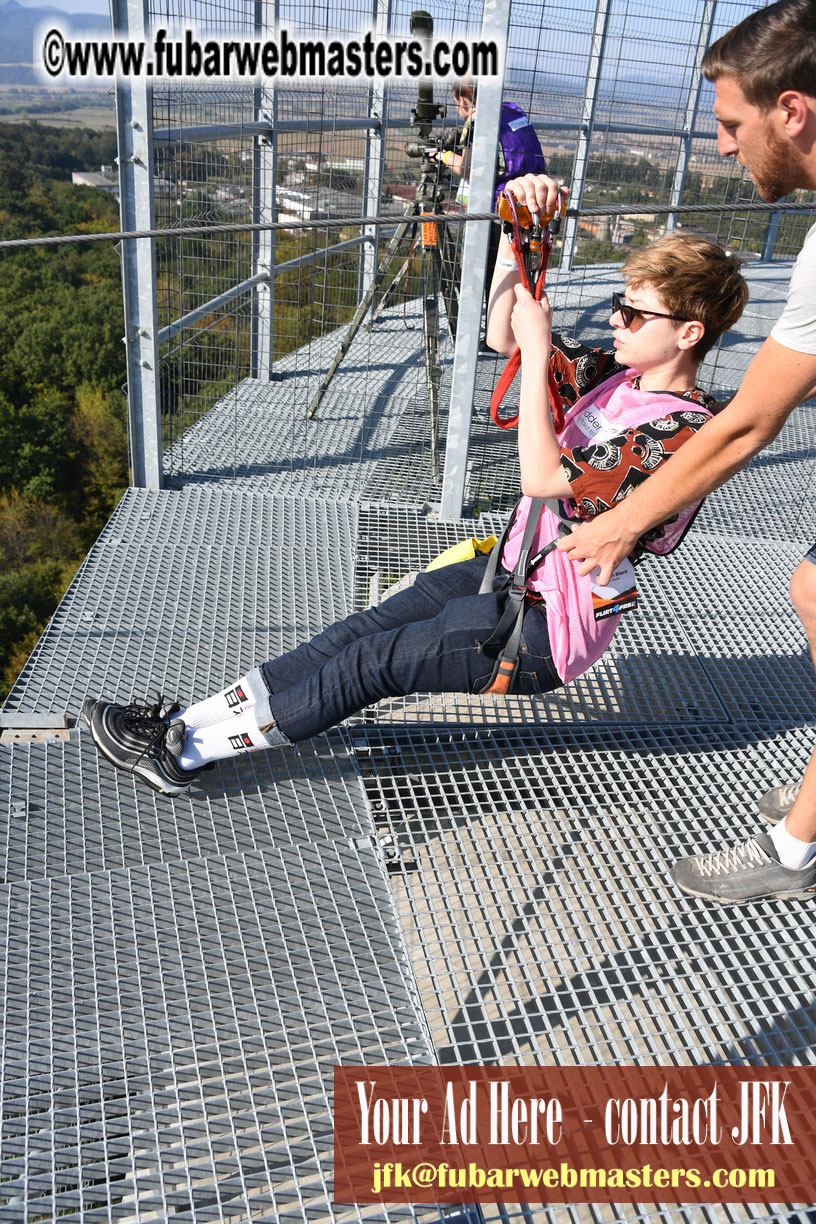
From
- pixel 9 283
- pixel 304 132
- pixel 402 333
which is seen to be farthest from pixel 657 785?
pixel 9 283

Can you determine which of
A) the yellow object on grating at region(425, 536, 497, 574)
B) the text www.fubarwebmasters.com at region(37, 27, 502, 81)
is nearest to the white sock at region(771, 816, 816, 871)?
the yellow object on grating at region(425, 536, 497, 574)

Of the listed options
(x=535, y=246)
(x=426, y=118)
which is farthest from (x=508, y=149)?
(x=535, y=246)

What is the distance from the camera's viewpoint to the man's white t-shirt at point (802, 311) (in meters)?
1.22

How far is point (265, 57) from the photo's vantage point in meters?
3.62

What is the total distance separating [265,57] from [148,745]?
10.1 feet

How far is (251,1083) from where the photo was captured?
4.42ft

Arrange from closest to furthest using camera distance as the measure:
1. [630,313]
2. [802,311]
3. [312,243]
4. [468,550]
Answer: [802,311] → [630,313] → [468,550] → [312,243]

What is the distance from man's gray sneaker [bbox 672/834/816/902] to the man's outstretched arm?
0.61 metres

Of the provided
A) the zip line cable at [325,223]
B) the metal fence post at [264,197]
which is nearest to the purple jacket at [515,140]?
the metal fence post at [264,197]

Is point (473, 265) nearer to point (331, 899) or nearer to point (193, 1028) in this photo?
point (331, 899)

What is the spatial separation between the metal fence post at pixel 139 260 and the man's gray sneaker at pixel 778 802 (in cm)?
217

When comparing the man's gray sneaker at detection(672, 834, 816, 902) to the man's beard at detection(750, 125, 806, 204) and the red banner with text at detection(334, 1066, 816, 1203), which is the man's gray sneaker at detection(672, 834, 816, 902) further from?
the man's beard at detection(750, 125, 806, 204)

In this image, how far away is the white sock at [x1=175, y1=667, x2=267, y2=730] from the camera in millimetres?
1797

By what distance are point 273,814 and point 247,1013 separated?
1.48ft
